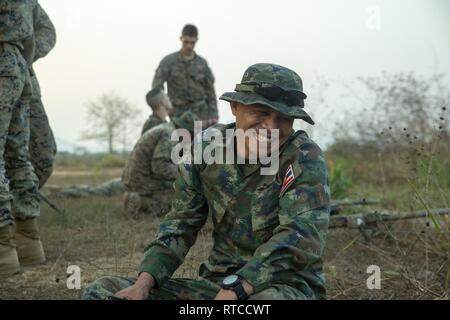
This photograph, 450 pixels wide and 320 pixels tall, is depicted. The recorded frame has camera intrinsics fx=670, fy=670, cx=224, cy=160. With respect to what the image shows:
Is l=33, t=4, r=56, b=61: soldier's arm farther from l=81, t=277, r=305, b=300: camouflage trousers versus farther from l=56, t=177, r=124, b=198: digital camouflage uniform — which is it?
l=56, t=177, r=124, b=198: digital camouflage uniform

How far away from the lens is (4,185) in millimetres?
3938

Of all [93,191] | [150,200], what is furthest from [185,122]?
[93,191]

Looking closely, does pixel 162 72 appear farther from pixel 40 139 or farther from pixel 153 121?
pixel 40 139

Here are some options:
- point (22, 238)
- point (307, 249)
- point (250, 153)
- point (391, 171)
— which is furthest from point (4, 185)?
point (391, 171)

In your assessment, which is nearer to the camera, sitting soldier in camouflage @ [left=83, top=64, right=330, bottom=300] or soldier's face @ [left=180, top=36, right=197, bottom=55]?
sitting soldier in camouflage @ [left=83, top=64, right=330, bottom=300]

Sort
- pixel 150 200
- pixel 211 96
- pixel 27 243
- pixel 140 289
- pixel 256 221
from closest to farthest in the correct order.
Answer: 1. pixel 140 289
2. pixel 256 221
3. pixel 27 243
4. pixel 150 200
5. pixel 211 96

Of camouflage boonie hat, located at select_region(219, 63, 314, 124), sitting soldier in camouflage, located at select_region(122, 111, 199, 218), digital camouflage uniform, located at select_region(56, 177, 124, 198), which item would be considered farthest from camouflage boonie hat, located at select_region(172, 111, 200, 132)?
camouflage boonie hat, located at select_region(219, 63, 314, 124)

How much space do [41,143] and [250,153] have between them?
2789 mm

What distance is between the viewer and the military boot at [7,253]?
3939 mm

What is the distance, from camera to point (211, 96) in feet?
28.6

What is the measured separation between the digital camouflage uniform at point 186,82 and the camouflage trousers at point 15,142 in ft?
13.0

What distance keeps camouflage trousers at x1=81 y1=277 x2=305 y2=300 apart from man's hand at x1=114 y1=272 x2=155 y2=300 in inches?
2.0

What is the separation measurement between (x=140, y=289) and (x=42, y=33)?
308 centimetres

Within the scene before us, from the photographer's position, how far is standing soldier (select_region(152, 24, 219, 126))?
8.34 m
